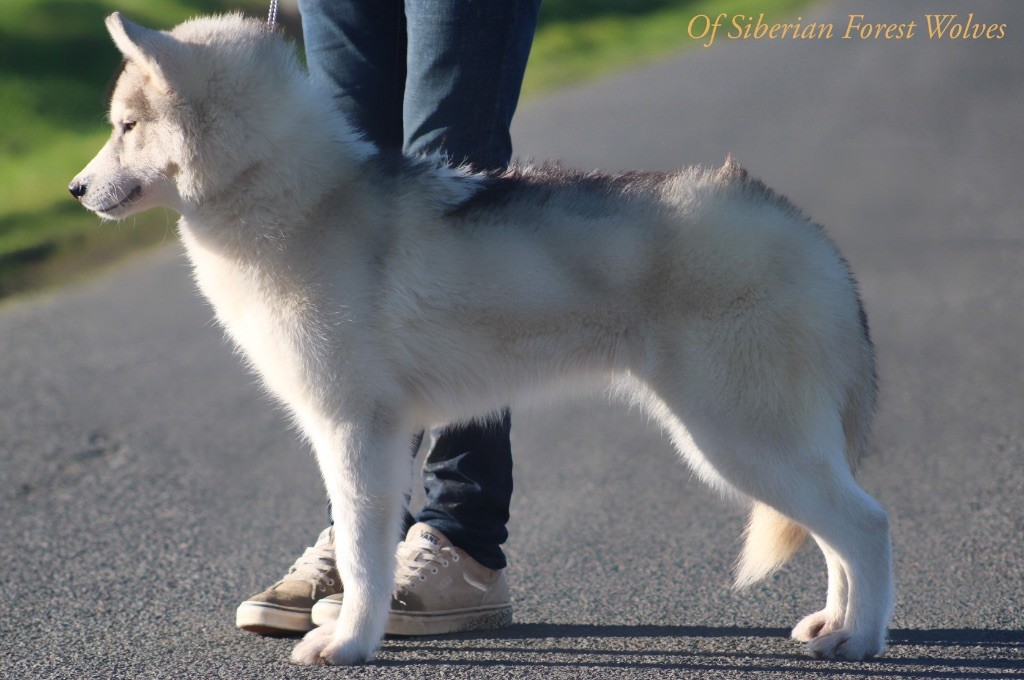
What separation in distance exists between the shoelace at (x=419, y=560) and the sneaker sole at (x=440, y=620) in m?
0.10

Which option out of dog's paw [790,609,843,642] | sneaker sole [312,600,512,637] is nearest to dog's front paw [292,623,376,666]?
sneaker sole [312,600,512,637]

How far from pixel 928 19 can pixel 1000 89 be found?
2.99 m

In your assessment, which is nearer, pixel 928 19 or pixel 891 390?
pixel 891 390

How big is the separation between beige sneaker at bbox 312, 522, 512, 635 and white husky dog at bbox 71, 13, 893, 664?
0.26 meters

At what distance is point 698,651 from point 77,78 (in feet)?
37.1

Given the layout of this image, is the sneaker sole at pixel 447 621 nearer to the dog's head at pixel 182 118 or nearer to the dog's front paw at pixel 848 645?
the dog's front paw at pixel 848 645

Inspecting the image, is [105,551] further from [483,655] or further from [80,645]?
[483,655]

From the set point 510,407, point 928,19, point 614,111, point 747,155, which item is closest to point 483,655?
point 510,407

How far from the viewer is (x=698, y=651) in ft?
9.71

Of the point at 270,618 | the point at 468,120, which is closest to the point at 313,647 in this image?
the point at 270,618

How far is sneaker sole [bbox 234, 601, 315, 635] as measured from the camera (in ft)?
10.1

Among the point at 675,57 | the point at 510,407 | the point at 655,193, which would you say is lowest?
the point at 675,57

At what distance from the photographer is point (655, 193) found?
2.89m

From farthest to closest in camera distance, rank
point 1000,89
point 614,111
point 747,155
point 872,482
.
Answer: point 1000,89 → point 614,111 → point 747,155 → point 872,482
